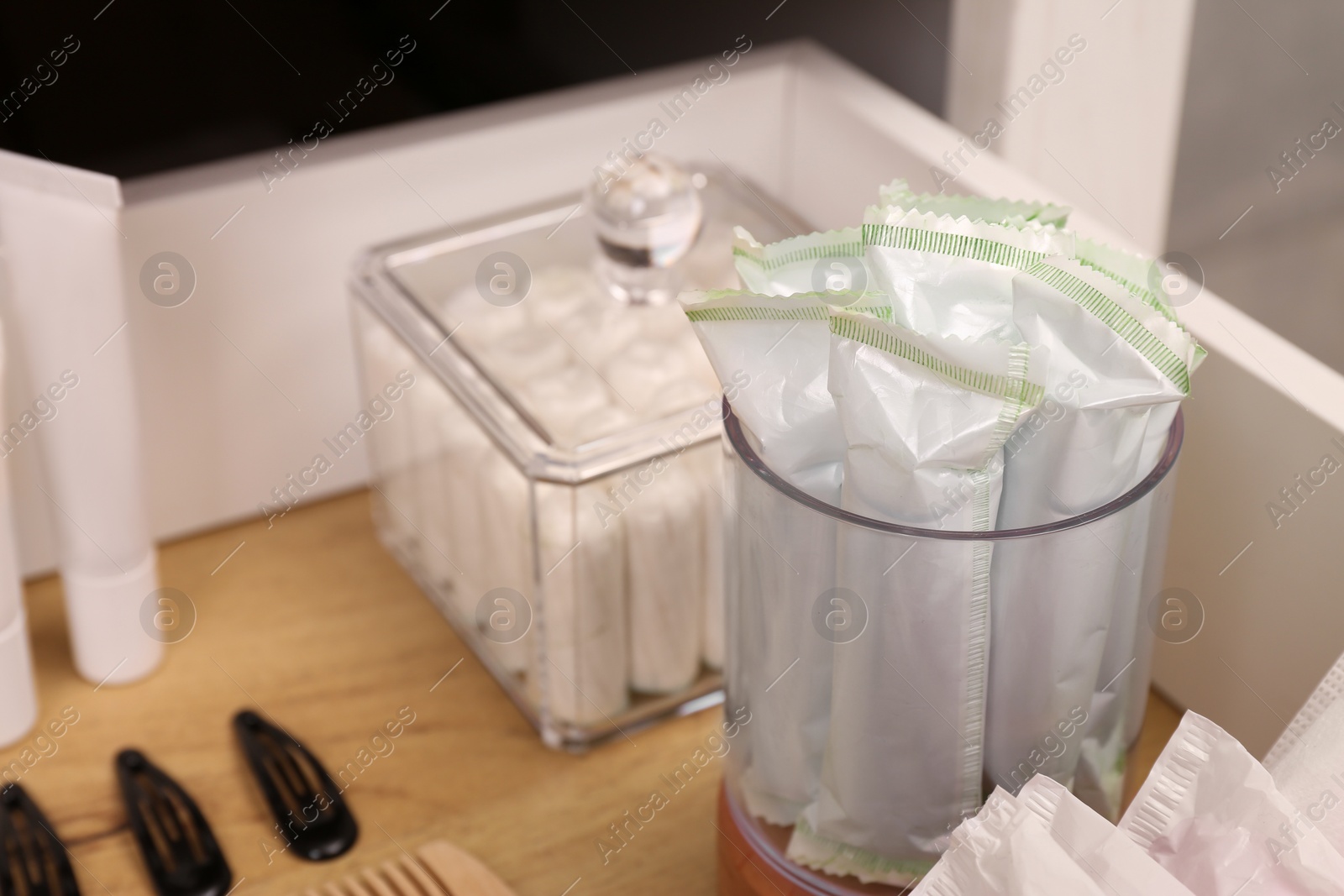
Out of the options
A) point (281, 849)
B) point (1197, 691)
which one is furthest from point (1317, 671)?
point (281, 849)

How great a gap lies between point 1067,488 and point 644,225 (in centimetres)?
28

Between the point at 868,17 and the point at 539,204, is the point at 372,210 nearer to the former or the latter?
the point at 539,204

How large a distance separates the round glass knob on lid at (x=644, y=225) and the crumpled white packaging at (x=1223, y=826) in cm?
32

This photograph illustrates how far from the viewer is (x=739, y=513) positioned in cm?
45

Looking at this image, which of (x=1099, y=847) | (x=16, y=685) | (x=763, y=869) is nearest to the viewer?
(x=1099, y=847)

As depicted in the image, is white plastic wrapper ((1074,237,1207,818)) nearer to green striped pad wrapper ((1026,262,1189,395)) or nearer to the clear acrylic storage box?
green striped pad wrapper ((1026,262,1189,395))

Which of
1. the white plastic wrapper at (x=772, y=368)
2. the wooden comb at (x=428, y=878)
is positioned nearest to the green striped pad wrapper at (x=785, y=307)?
the white plastic wrapper at (x=772, y=368)

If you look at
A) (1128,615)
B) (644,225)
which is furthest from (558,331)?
(1128,615)

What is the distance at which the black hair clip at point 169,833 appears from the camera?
549mm

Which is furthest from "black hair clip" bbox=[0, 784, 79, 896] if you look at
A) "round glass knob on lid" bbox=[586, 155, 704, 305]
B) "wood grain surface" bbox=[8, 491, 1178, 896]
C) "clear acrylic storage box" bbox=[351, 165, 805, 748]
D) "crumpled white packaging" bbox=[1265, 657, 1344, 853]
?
"crumpled white packaging" bbox=[1265, 657, 1344, 853]

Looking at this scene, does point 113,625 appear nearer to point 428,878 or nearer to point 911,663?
point 428,878

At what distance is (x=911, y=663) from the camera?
1.39 feet

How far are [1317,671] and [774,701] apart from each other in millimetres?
229

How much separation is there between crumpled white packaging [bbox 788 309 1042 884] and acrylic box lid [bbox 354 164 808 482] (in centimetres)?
18
